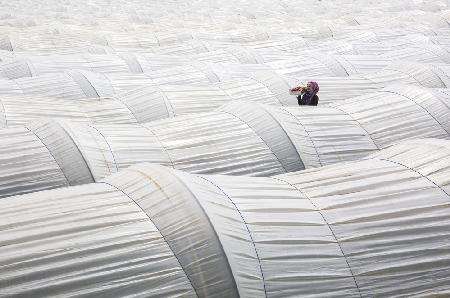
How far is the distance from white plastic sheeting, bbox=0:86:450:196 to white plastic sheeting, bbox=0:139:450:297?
8.88 ft

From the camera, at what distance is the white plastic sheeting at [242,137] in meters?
10.8

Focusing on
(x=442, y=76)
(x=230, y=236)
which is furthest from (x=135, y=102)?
(x=442, y=76)

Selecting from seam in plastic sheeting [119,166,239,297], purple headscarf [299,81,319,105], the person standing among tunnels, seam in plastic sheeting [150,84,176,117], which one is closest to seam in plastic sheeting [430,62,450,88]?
the person standing among tunnels

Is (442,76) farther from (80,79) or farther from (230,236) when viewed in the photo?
(230,236)

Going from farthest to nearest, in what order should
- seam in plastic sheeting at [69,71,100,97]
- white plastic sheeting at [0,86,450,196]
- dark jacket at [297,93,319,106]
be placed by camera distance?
1. seam in plastic sheeting at [69,71,100,97]
2. dark jacket at [297,93,319,106]
3. white plastic sheeting at [0,86,450,196]

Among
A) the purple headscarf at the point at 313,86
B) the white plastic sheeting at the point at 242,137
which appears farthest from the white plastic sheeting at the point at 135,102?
the white plastic sheeting at the point at 242,137

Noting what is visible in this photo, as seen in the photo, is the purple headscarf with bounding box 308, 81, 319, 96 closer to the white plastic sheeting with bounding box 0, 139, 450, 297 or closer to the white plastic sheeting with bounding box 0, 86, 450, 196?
the white plastic sheeting with bounding box 0, 86, 450, 196

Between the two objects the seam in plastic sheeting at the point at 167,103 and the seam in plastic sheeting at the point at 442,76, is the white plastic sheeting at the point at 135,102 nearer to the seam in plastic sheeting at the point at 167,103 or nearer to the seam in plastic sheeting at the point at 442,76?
the seam in plastic sheeting at the point at 167,103

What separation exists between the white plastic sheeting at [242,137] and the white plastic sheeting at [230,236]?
271cm

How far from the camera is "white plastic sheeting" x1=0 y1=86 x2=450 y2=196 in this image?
10812 millimetres

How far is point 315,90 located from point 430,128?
115 inches

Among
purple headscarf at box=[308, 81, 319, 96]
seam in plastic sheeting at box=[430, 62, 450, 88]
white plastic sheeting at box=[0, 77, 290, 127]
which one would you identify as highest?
purple headscarf at box=[308, 81, 319, 96]

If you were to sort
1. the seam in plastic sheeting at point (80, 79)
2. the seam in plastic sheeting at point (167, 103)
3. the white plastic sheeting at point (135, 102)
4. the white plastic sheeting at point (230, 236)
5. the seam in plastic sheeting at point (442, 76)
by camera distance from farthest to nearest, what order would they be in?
1. the seam in plastic sheeting at point (442, 76)
2. the seam in plastic sheeting at point (80, 79)
3. the seam in plastic sheeting at point (167, 103)
4. the white plastic sheeting at point (135, 102)
5. the white plastic sheeting at point (230, 236)

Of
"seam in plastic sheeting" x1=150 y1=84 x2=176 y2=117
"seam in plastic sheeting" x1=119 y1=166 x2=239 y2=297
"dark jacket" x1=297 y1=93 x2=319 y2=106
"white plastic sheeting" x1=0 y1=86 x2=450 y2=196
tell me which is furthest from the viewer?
"seam in plastic sheeting" x1=150 y1=84 x2=176 y2=117
